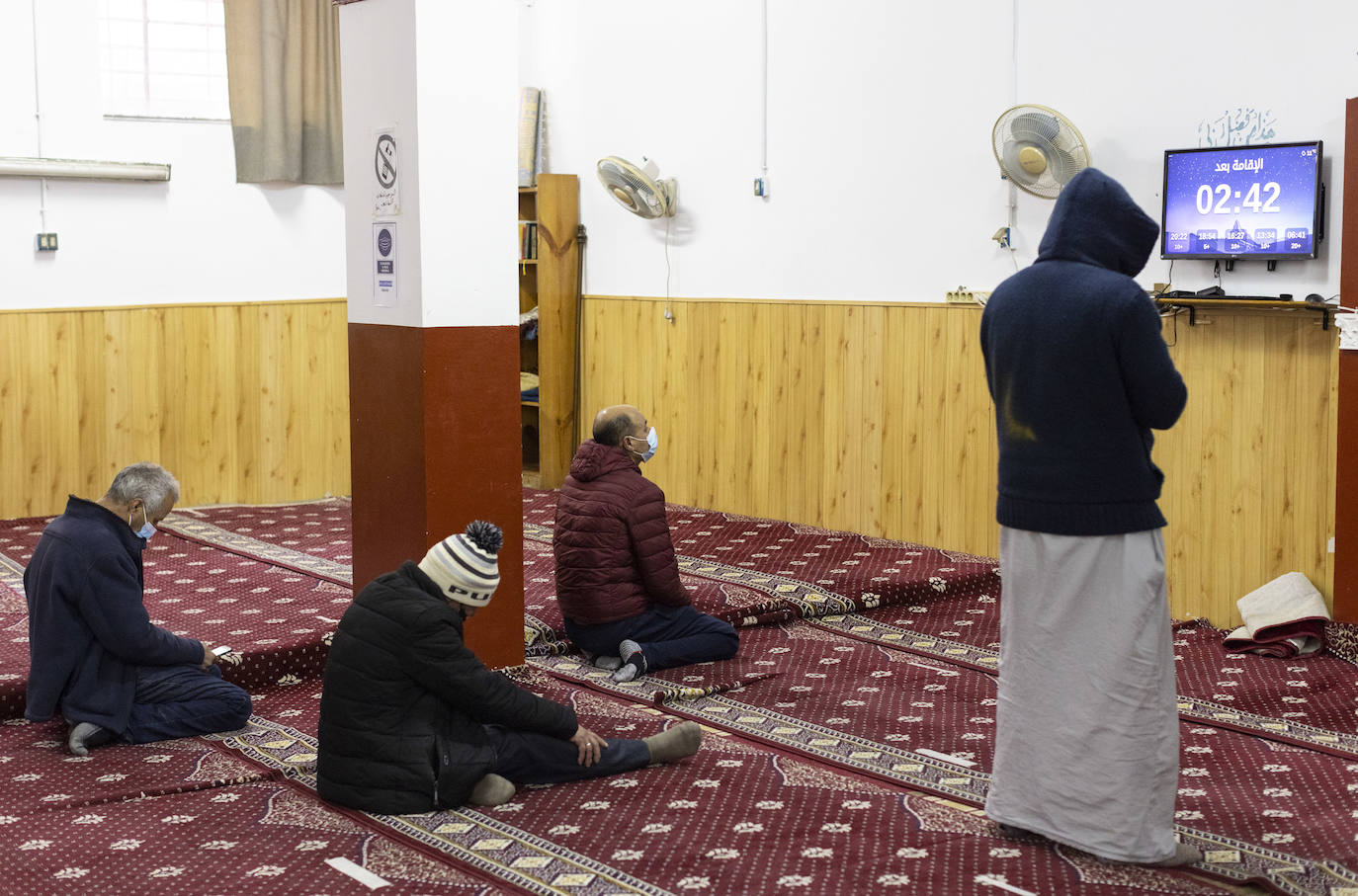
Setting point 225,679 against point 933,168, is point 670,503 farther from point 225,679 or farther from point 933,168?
point 225,679

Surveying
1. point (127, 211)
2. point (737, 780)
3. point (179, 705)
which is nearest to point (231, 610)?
point (179, 705)

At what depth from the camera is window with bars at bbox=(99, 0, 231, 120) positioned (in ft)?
28.4

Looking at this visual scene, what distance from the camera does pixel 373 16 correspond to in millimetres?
5246

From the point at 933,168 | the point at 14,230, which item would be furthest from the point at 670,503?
the point at 14,230

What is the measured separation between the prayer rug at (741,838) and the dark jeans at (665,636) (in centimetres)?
101

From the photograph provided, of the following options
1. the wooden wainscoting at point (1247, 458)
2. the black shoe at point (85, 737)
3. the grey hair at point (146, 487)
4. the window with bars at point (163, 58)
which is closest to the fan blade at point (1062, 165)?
the wooden wainscoting at point (1247, 458)

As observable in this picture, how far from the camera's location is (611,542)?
537 cm

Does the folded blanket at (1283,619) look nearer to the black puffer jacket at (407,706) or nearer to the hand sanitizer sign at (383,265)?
the black puffer jacket at (407,706)

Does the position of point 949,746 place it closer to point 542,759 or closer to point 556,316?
point 542,759

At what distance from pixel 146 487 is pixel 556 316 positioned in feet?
17.0

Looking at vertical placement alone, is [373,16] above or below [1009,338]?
above

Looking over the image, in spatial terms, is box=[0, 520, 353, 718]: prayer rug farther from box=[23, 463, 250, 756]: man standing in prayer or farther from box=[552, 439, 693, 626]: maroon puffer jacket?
box=[552, 439, 693, 626]: maroon puffer jacket

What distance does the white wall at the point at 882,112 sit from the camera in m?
6.03

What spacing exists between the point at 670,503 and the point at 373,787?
5.19 metres
